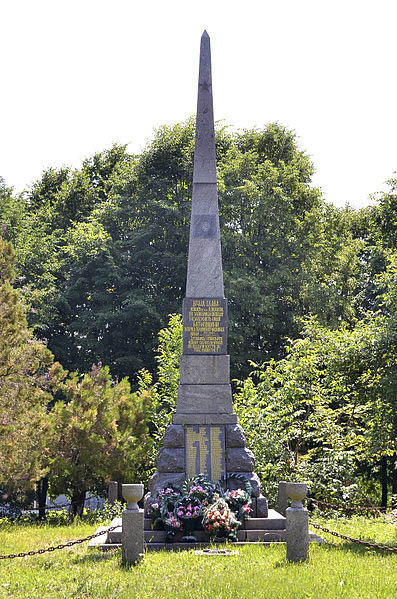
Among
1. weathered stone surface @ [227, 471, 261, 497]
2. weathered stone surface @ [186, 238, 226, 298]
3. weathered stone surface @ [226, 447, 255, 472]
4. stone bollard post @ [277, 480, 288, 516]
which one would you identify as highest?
weathered stone surface @ [186, 238, 226, 298]

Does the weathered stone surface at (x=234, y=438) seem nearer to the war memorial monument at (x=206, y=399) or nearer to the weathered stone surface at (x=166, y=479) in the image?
the war memorial monument at (x=206, y=399)

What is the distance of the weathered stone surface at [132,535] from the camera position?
Result: 24.9 ft

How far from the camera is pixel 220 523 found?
30.7 ft

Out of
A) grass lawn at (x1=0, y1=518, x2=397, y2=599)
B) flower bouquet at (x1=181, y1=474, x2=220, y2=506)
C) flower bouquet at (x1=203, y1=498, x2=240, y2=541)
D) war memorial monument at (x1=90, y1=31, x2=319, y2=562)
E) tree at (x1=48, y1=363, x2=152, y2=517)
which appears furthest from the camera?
tree at (x1=48, y1=363, x2=152, y2=517)

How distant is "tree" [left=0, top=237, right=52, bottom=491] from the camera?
11492mm

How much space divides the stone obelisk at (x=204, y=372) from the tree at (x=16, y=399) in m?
2.61

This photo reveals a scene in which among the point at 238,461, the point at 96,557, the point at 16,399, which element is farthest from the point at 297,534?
the point at 16,399

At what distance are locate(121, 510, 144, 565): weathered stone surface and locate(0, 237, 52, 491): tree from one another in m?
4.15

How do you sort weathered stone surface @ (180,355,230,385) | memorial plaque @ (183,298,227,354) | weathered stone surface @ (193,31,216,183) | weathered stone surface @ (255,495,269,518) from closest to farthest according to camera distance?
weathered stone surface @ (255,495,269,518), weathered stone surface @ (180,355,230,385), memorial plaque @ (183,298,227,354), weathered stone surface @ (193,31,216,183)

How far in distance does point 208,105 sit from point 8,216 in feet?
45.3

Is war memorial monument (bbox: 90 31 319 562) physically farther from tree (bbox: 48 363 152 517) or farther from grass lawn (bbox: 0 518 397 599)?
tree (bbox: 48 363 152 517)

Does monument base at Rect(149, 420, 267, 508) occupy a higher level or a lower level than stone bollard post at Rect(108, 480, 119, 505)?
higher

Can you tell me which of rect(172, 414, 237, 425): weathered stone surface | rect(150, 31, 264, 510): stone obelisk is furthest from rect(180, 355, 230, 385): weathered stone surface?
rect(172, 414, 237, 425): weathered stone surface

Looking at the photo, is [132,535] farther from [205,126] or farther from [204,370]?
[205,126]
